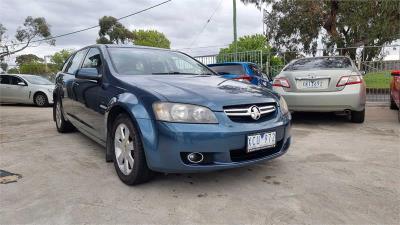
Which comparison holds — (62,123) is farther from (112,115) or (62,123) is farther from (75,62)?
(112,115)

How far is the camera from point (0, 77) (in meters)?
12.8

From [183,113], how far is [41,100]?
419 inches

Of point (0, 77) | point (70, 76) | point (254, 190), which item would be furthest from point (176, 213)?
point (0, 77)

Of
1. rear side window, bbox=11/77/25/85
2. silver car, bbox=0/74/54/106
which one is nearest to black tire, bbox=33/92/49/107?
silver car, bbox=0/74/54/106

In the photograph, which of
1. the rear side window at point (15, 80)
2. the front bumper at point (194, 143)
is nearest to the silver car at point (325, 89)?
the front bumper at point (194, 143)

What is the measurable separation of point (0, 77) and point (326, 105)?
462 inches

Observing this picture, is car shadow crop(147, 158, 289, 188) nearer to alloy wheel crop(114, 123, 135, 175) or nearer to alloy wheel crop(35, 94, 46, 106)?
alloy wheel crop(114, 123, 135, 175)

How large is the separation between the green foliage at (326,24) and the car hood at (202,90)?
1103 centimetres

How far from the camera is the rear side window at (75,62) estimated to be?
5.13 meters

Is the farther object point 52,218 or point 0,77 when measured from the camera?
point 0,77

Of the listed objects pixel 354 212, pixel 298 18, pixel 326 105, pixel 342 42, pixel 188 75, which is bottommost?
pixel 354 212

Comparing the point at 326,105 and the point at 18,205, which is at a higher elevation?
the point at 326,105

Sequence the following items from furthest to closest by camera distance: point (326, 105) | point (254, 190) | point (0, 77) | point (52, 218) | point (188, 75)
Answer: point (0, 77) < point (326, 105) < point (188, 75) < point (254, 190) < point (52, 218)

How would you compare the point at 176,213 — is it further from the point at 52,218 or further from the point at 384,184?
the point at 384,184
